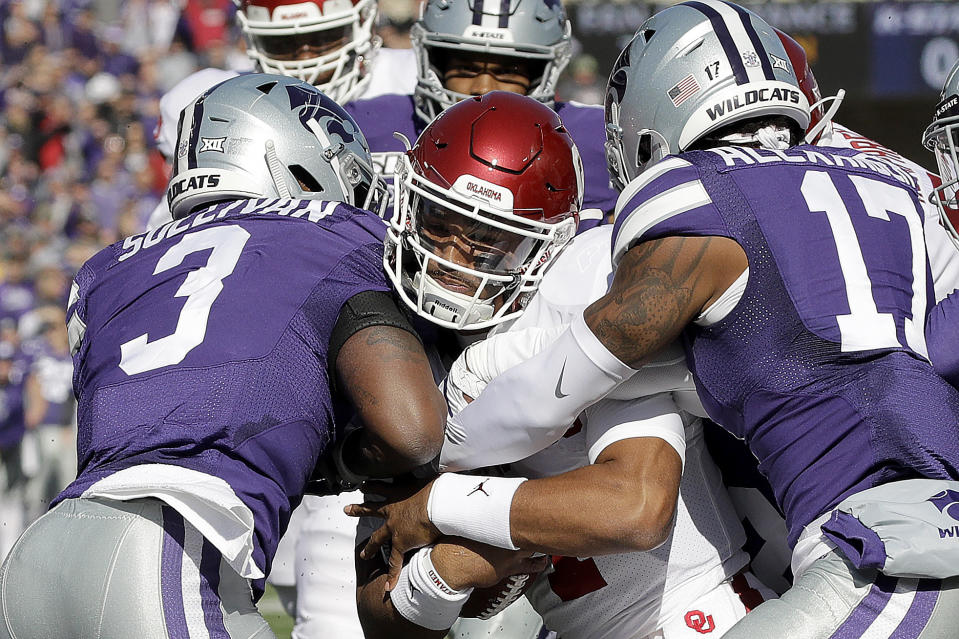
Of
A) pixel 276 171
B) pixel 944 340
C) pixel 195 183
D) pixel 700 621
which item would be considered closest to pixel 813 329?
pixel 944 340

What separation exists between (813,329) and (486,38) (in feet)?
7.07

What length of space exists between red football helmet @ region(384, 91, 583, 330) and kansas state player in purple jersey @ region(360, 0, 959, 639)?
348 millimetres

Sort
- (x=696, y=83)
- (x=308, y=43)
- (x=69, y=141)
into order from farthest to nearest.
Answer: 1. (x=69, y=141)
2. (x=308, y=43)
3. (x=696, y=83)

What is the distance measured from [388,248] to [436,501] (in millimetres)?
618

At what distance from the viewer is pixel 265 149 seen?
295 centimetres

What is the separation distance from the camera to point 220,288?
2443mm

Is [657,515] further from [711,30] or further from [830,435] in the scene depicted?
[711,30]

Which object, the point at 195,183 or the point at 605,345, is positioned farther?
the point at 195,183

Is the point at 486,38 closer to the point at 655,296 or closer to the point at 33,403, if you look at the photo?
the point at 655,296

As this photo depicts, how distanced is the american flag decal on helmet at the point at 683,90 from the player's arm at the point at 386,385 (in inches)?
31.3

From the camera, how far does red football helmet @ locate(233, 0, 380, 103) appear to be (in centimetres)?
436

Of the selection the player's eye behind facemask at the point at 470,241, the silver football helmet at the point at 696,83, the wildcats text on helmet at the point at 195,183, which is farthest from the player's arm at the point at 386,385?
the silver football helmet at the point at 696,83

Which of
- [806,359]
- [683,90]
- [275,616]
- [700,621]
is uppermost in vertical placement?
[683,90]

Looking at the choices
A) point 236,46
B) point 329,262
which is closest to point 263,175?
point 329,262
